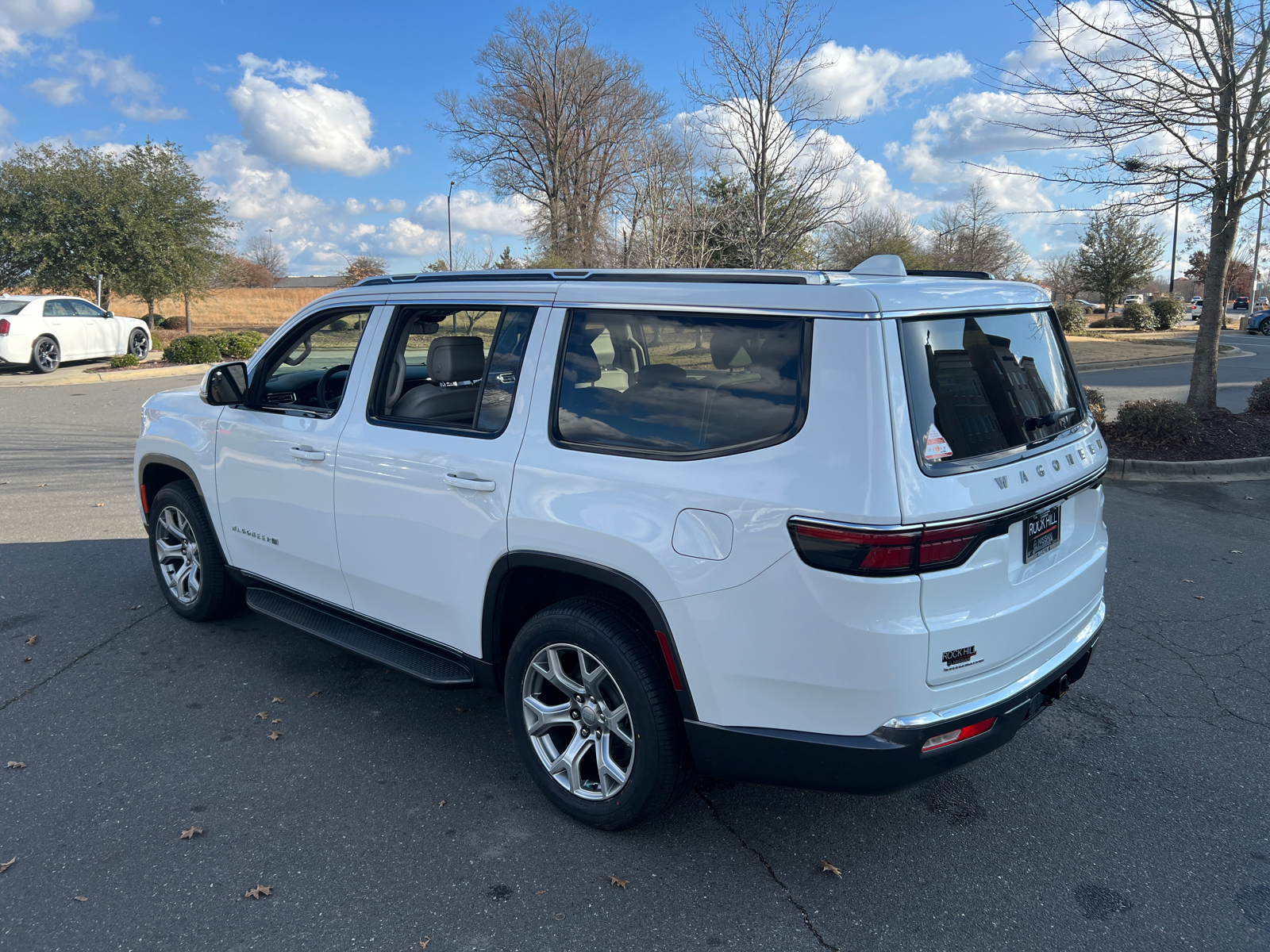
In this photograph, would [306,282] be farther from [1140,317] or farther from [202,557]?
[202,557]

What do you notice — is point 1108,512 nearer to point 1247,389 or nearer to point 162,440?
point 162,440

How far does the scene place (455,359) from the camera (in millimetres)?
3518

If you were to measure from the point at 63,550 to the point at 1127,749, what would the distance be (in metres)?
6.98

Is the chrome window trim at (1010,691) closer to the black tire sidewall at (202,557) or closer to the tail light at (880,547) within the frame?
the tail light at (880,547)

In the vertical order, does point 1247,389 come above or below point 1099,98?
below

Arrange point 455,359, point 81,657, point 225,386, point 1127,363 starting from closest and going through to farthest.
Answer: point 455,359 → point 225,386 → point 81,657 → point 1127,363

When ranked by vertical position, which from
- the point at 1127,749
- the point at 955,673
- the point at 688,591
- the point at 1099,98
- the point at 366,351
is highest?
the point at 1099,98

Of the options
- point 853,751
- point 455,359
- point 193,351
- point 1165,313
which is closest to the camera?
point 853,751

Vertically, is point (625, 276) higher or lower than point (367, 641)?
higher

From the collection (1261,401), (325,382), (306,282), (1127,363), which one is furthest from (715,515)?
(306,282)

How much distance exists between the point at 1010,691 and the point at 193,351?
23.2 meters

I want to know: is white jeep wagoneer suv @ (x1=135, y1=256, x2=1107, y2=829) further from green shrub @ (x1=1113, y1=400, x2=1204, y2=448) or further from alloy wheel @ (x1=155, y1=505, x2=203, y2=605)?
green shrub @ (x1=1113, y1=400, x2=1204, y2=448)

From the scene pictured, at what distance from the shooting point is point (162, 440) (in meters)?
4.67

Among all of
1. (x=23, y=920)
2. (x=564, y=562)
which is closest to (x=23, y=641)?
(x=23, y=920)
